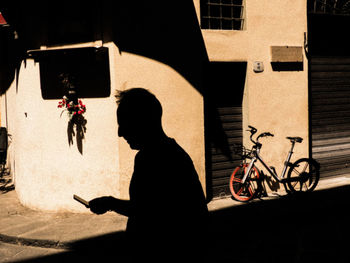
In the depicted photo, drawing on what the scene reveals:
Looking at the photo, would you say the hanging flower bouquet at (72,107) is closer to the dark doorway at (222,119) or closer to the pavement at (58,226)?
the pavement at (58,226)

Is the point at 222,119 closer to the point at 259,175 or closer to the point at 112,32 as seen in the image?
the point at 259,175

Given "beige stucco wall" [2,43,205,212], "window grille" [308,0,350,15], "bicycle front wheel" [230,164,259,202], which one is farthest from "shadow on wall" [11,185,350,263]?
"window grille" [308,0,350,15]

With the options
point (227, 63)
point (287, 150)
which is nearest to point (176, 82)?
point (227, 63)

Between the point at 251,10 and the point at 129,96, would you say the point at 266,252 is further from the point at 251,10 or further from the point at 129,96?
the point at 251,10

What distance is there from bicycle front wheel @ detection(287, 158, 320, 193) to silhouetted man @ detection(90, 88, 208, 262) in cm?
659

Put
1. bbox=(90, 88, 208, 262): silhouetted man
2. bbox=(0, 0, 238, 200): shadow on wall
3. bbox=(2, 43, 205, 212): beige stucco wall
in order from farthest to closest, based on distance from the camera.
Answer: bbox=(2, 43, 205, 212): beige stucco wall < bbox=(0, 0, 238, 200): shadow on wall < bbox=(90, 88, 208, 262): silhouetted man

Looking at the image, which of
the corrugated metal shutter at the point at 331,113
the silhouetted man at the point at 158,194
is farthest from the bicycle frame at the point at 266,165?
the silhouetted man at the point at 158,194

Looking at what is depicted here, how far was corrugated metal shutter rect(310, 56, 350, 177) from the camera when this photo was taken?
30.8 feet

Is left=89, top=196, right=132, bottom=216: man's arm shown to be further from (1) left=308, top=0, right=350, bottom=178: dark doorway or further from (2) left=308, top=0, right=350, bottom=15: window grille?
(2) left=308, top=0, right=350, bottom=15: window grille

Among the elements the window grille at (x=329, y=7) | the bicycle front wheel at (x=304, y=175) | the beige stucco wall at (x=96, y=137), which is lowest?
the bicycle front wheel at (x=304, y=175)

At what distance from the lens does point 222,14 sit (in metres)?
8.33

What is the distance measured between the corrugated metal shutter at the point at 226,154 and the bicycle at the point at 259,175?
207 mm

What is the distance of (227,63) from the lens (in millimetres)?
8297

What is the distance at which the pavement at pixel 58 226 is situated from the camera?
19.8 feet
